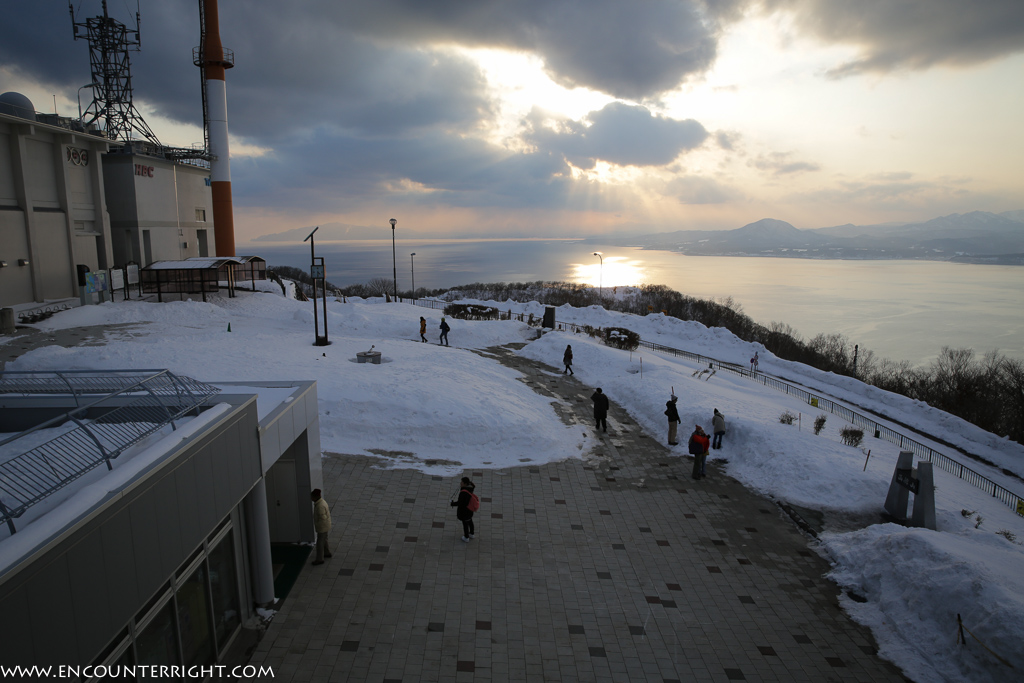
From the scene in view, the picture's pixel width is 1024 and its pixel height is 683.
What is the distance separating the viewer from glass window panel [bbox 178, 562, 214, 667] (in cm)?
523

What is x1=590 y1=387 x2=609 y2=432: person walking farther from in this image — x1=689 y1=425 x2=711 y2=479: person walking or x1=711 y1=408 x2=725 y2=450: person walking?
x1=689 y1=425 x2=711 y2=479: person walking

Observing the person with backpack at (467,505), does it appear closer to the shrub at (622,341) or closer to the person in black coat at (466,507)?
the person in black coat at (466,507)

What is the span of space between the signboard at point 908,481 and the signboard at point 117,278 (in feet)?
109

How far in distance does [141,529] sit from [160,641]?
1562 millimetres

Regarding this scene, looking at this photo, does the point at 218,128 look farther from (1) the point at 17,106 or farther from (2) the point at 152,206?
(1) the point at 17,106

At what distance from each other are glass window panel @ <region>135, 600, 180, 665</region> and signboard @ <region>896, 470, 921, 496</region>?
1176 centimetres

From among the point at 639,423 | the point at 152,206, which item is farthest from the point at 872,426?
the point at 152,206

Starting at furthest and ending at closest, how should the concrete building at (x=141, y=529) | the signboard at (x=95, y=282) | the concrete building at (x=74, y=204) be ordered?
the concrete building at (x=74, y=204) → the signboard at (x=95, y=282) → the concrete building at (x=141, y=529)

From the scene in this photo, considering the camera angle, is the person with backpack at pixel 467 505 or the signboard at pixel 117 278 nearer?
the person with backpack at pixel 467 505

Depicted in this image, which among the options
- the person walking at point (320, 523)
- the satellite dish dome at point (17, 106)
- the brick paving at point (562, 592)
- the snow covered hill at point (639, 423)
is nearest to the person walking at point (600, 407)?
the snow covered hill at point (639, 423)

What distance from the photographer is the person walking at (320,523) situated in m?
7.98

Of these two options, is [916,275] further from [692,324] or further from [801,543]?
[801,543]

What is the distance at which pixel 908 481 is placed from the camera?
33.1 feet

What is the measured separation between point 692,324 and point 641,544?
30050 millimetres
